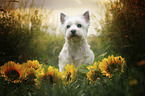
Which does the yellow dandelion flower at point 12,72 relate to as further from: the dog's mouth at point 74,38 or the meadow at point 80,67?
the dog's mouth at point 74,38

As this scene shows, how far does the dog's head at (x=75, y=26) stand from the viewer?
325 cm

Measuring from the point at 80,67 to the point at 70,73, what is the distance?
0.54 metres

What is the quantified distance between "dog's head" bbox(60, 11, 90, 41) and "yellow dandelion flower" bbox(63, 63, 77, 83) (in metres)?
1.48

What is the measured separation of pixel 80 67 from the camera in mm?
2410

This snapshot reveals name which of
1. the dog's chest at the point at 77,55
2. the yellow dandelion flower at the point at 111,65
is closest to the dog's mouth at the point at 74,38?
the dog's chest at the point at 77,55

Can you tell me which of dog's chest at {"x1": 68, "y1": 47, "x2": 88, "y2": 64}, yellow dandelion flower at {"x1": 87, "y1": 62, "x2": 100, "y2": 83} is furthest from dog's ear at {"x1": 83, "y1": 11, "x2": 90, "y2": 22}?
yellow dandelion flower at {"x1": 87, "y1": 62, "x2": 100, "y2": 83}

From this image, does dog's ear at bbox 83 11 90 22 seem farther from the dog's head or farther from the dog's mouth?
the dog's mouth

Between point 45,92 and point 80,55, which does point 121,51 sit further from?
point 45,92

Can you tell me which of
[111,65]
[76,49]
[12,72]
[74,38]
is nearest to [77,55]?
[76,49]

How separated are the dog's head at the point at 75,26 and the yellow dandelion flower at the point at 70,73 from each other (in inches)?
58.5

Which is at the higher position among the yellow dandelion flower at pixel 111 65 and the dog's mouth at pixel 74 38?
the dog's mouth at pixel 74 38

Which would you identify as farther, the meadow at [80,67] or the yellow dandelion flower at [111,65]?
the yellow dandelion flower at [111,65]

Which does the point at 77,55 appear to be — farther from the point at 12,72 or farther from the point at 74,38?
the point at 12,72

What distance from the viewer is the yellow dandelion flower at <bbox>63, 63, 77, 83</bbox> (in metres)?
1.78
